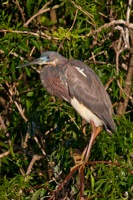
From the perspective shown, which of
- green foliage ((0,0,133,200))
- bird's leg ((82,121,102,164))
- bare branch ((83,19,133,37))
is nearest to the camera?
bird's leg ((82,121,102,164))

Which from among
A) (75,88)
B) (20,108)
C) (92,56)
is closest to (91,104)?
(75,88)

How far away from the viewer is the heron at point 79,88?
4.37 meters

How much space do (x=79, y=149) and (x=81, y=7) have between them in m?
1.00

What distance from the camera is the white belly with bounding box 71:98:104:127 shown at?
176 inches

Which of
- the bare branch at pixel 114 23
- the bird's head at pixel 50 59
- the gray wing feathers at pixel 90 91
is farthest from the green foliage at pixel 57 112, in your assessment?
the bird's head at pixel 50 59

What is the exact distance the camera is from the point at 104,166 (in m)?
4.39

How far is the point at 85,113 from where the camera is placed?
4.52 metres

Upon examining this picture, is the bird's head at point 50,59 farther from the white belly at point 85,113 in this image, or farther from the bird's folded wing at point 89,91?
the white belly at point 85,113

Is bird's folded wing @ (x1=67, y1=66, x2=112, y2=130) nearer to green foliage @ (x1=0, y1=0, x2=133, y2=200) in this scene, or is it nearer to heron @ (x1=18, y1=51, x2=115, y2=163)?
heron @ (x1=18, y1=51, x2=115, y2=163)

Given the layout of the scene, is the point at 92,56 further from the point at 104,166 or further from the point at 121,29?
the point at 104,166

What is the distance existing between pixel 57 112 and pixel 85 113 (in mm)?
326

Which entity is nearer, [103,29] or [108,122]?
[108,122]

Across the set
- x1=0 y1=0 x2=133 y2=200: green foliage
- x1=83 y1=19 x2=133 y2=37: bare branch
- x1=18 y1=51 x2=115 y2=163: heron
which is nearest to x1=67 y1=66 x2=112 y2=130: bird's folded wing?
x1=18 y1=51 x2=115 y2=163: heron

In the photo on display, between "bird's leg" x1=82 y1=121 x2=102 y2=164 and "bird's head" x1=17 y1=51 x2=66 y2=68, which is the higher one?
"bird's head" x1=17 y1=51 x2=66 y2=68
